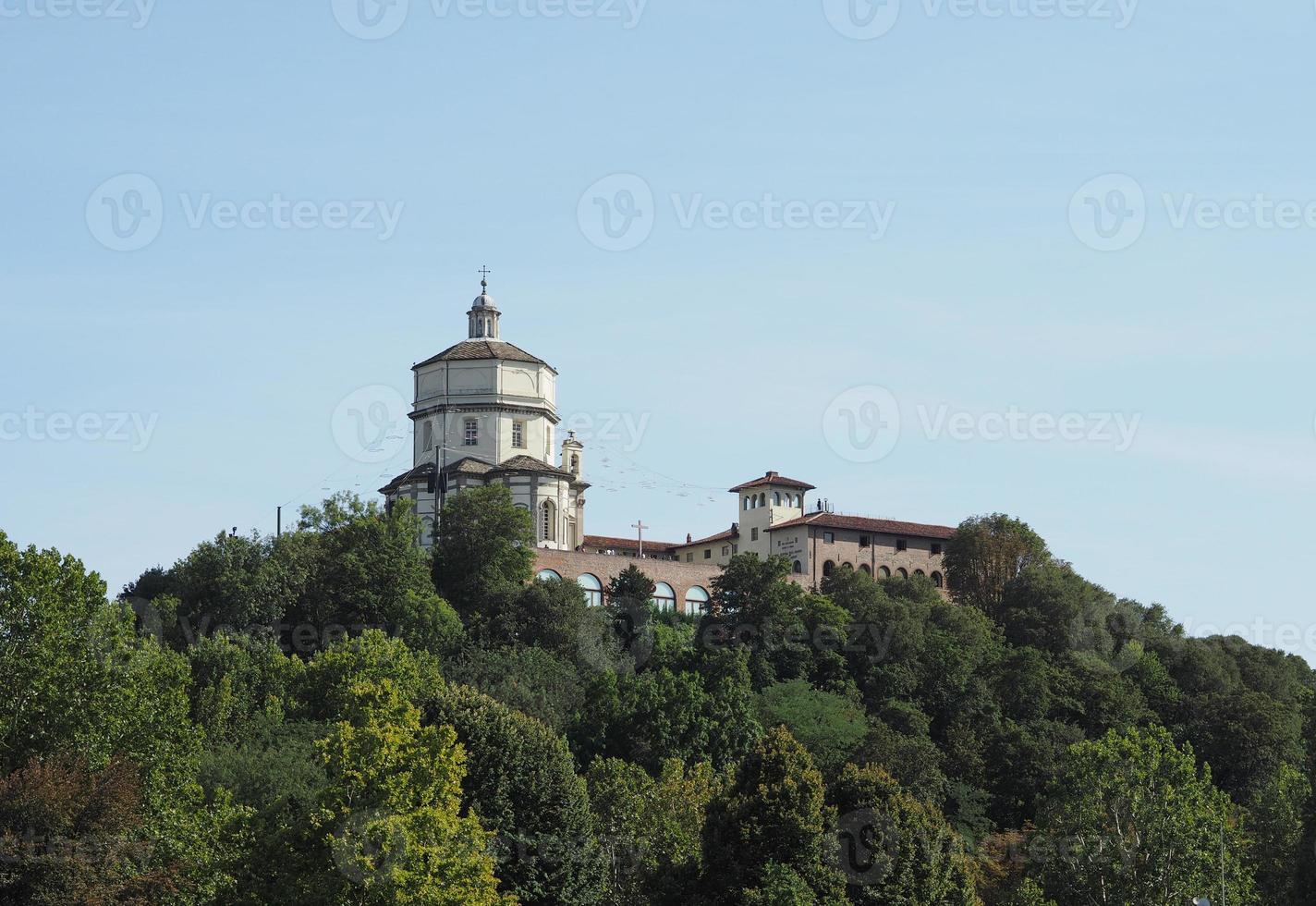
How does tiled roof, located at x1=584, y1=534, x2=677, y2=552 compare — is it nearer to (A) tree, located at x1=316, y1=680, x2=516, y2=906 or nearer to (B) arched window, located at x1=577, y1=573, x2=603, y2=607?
(B) arched window, located at x1=577, y1=573, x2=603, y2=607

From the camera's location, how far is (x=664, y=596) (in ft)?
336

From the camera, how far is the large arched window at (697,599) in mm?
103125

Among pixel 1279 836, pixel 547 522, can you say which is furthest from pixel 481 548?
pixel 1279 836

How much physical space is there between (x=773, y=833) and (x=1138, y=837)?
11.6m

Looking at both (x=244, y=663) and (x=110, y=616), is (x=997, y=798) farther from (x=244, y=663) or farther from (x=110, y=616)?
(x=110, y=616)

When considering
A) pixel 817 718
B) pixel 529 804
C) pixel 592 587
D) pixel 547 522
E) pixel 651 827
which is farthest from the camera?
pixel 547 522

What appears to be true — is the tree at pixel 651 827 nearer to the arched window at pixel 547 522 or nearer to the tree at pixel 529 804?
the tree at pixel 529 804

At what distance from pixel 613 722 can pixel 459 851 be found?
110 feet

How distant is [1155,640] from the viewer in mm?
104750

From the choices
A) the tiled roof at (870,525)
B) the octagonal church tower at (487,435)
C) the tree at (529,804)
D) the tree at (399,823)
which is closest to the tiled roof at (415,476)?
the octagonal church tower at (487,435)

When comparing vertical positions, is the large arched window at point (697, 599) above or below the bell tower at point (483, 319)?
below

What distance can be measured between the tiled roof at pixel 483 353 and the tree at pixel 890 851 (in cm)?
4858

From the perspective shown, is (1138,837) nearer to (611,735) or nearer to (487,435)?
(611,735)

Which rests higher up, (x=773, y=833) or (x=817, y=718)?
(x=817, y=718)
